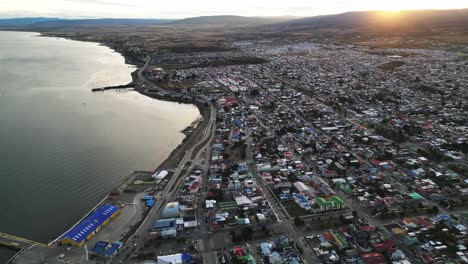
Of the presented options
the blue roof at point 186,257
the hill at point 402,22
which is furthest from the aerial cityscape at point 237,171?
the hill at point 402,22

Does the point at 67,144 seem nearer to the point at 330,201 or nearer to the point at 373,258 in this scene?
the point at 330,201

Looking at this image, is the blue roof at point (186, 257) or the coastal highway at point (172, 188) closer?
the blue roof at point (186, 257)

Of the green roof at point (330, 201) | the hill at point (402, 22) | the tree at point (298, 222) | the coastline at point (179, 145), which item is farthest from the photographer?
the hill at point (402, 22)

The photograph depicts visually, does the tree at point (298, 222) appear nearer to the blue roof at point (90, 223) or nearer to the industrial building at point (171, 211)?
the industrial building at point (171, 211)

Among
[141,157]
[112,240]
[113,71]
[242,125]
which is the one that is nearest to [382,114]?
[242,125]

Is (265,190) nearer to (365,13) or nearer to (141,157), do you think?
(141,157)

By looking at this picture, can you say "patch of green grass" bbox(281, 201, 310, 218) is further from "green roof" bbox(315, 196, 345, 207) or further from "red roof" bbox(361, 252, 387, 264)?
"red roof" bbox(361, 252, 387, 264)
